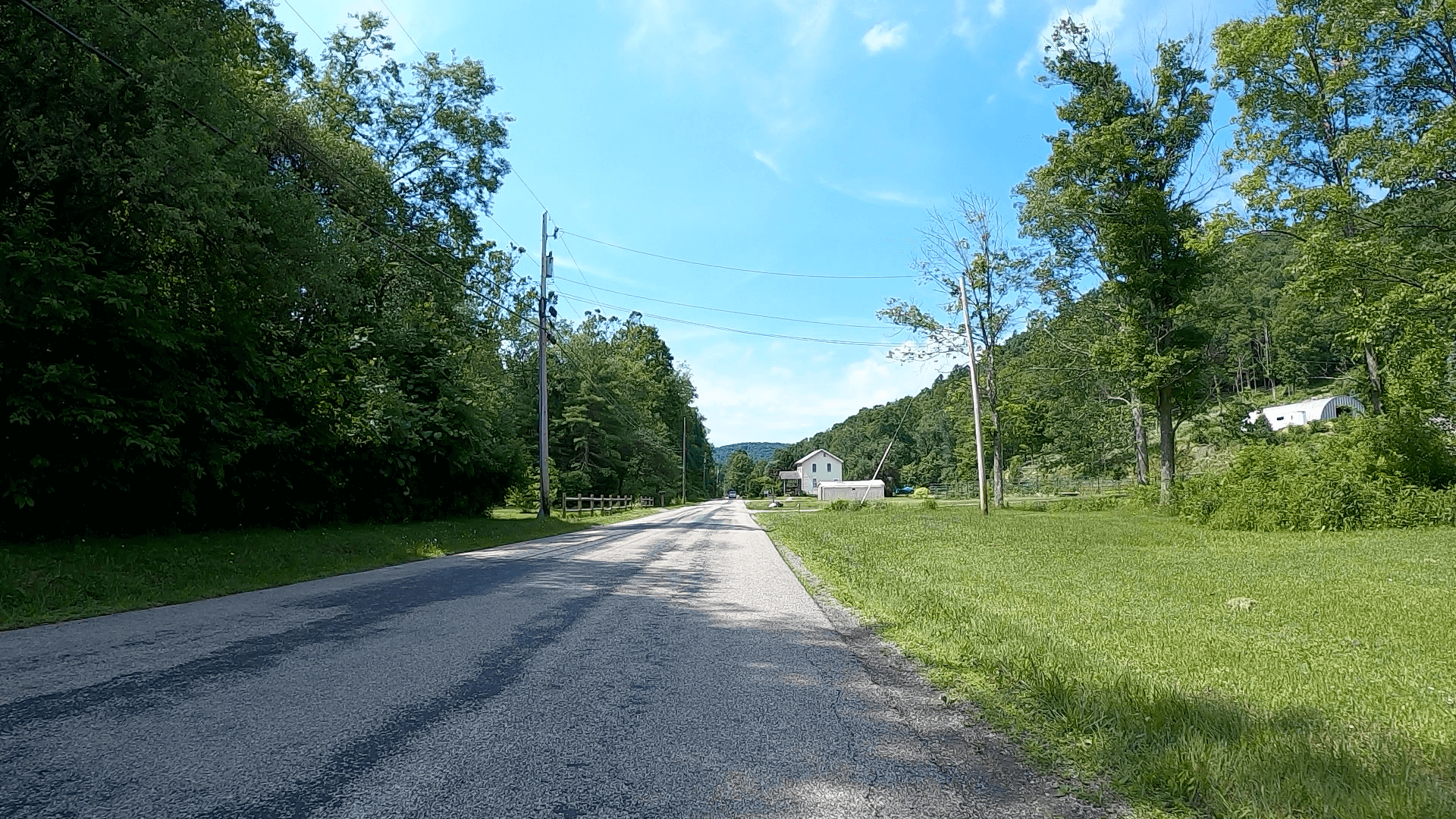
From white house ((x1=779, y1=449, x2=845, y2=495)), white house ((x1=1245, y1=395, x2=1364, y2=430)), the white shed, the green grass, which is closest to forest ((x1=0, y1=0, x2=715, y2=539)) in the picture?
the green grass

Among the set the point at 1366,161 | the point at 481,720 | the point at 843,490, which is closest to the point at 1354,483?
the point at 1366,161

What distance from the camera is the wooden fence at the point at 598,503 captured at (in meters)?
33.0

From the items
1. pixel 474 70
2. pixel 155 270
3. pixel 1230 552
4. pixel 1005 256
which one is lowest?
pixel 1230 552

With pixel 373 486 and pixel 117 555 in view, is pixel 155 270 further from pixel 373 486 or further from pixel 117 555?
pixel 373 486

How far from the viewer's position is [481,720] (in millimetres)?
3439

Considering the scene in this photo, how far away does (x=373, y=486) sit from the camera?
16.5 metres

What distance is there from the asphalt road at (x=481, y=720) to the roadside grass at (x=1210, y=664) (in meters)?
0.44

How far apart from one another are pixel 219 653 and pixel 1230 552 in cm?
1381

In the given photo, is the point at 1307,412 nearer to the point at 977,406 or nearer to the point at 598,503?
the point at 977,406

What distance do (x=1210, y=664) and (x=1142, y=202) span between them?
22.6 meters

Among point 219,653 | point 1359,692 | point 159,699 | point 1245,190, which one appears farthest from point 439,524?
point 1245,190

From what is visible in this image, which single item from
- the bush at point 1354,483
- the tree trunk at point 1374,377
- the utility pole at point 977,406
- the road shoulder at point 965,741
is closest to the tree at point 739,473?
the utility pole at point 977,406

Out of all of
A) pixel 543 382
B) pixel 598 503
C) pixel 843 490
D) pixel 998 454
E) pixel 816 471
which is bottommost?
pixel 843 490

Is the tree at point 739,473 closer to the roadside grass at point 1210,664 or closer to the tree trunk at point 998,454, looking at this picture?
the tree trunk at point 998,454
